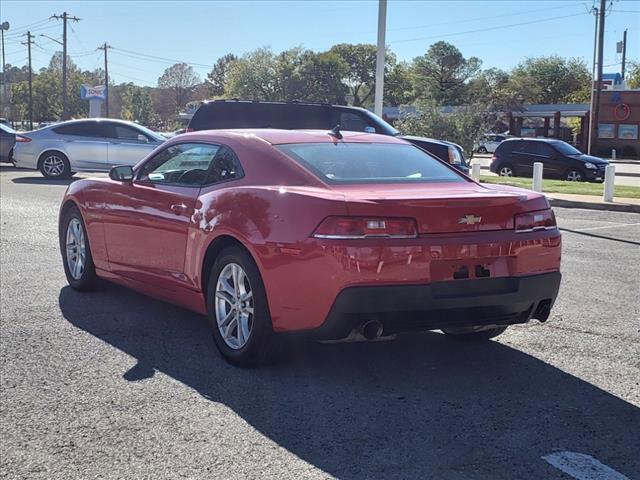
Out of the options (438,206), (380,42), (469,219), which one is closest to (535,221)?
(469,219)

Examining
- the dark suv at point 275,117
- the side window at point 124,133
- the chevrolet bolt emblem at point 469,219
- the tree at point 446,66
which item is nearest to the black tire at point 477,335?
the chevrolet bolt emblem at point 469,219

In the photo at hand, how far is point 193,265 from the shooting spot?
5371mm

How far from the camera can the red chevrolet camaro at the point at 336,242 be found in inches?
172

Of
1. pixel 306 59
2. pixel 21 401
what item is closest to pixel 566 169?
pixel 21 401

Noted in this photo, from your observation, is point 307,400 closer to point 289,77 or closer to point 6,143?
point 6,143

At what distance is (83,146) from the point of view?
19469mm

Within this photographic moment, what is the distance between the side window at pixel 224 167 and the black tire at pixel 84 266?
192 cm

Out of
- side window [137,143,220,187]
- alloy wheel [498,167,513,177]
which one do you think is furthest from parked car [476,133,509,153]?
side window [137,143,220,187]

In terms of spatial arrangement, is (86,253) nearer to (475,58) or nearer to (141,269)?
(141,269)

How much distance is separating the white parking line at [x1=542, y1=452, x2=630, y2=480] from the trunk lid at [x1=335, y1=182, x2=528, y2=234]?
1.42 m

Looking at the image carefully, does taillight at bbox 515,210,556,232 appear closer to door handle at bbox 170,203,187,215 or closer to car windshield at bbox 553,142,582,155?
door handle at bbox 170,203,187,215

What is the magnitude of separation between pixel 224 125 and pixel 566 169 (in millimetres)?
15021

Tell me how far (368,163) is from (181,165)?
149 centimetres

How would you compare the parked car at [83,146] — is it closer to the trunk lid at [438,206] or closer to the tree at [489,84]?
the trunk lid at [438,206]
